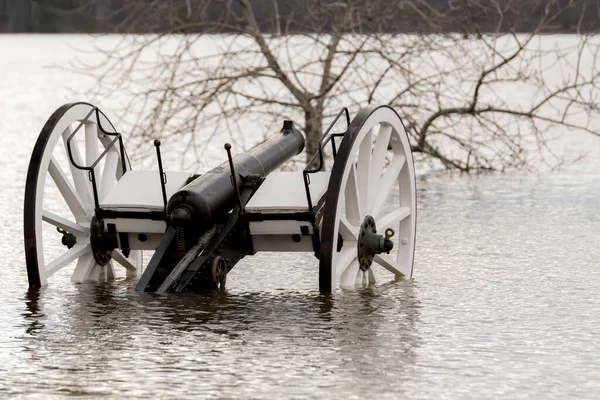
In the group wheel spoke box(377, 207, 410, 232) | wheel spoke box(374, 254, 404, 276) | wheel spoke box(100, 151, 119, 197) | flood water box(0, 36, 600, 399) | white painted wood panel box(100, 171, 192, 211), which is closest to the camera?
flood water box(0, 36, 600, 399)

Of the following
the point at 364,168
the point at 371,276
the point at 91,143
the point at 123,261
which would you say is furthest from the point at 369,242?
the point at 91,143

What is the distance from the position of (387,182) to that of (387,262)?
501mm

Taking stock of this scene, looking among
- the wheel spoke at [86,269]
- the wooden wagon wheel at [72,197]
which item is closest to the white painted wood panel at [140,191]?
the wooden wagon wheel at [72,197]

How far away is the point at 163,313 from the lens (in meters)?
8.37

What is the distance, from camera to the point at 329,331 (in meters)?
7.88

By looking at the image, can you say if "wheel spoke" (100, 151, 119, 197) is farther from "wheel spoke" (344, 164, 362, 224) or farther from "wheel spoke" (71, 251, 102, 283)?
"wheel spoke" (344, 164, 362, 224)

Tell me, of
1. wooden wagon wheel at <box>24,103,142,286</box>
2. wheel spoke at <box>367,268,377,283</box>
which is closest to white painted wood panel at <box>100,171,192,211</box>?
wooden wagon wheel at <box>24,103,142,286</box>

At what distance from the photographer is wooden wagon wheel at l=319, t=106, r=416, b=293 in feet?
27.2

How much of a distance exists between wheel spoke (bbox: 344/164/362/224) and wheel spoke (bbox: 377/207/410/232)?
0.29 meters

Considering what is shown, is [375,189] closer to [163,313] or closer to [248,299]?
[248,299]

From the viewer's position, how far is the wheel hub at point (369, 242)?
8.87 metres

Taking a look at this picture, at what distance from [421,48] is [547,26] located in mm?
1319

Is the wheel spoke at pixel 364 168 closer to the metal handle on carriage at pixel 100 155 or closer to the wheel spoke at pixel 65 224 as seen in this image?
the metal handle on carriage at pixel 100 155

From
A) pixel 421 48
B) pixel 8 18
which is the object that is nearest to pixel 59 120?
pixel 421 48
